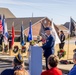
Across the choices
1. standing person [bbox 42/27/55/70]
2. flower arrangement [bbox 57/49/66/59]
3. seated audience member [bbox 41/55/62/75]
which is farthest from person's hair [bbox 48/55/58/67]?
flower arrangement [bbox 57/49/66/59]

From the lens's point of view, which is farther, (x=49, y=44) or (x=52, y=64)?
(x=49, y=44)

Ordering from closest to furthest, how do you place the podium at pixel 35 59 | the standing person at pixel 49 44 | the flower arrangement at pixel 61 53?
the podium at pixel 35 59, the standing person at pixel 49 44, the flower arrangement at pixel 61 53

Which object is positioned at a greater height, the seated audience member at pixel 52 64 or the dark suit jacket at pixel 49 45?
the dark suit jacket at pixel 49 45

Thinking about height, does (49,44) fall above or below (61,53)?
above

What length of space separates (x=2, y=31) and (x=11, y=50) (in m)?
1.85

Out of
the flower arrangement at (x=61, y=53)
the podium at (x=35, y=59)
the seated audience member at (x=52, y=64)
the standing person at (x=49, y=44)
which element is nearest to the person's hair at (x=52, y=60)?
the seated audience member at (x=52, y=64)

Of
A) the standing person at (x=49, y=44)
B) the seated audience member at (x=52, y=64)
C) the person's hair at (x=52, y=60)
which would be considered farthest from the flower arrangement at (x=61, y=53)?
the person's hair at (x=52, y=60)

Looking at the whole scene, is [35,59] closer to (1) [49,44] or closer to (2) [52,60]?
(1) [49,44]

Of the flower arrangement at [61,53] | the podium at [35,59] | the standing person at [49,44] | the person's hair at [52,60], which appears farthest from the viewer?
the flower arrangement at [61,53]

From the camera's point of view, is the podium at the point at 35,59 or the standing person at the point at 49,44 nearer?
the podium at the point at 35,59

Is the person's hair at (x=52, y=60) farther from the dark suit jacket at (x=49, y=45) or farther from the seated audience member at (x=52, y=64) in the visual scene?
the dark suit jacket at (x=49, y=45)

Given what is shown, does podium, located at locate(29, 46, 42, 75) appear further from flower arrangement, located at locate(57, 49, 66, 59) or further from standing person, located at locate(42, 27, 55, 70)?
flower arrangement, located at locate(57, 49, 66, 59)

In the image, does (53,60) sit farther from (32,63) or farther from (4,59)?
(4,59)

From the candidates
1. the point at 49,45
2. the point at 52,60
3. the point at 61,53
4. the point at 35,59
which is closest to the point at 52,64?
the point at 52,60
